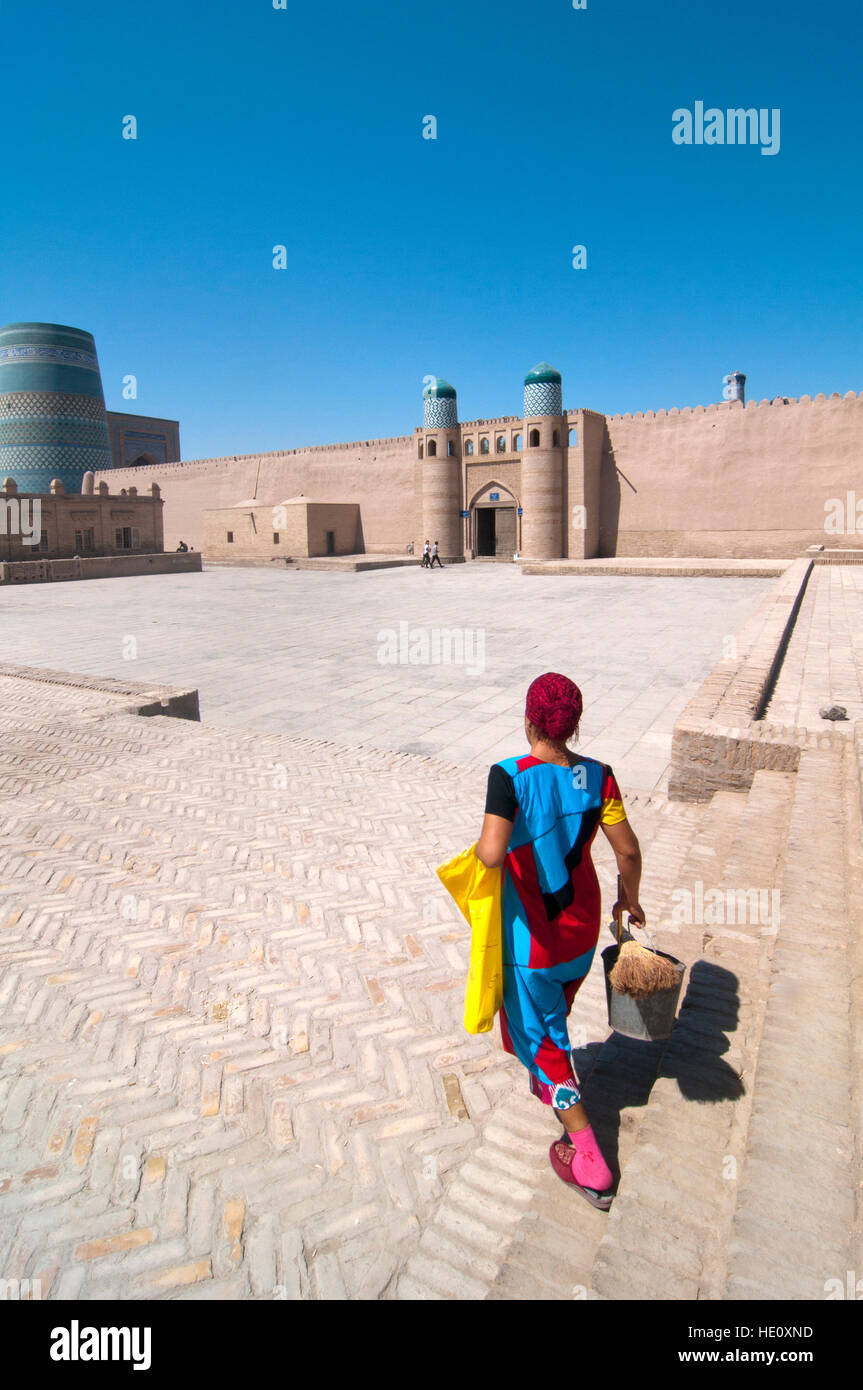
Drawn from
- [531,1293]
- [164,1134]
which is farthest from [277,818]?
[531,1293]

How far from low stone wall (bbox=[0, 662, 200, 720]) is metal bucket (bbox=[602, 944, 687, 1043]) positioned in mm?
5966

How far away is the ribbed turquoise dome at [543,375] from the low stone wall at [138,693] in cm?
2228

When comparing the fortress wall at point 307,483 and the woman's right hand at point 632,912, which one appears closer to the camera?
the woman's right hand at point 632,912

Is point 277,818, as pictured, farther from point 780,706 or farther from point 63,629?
point 63,629

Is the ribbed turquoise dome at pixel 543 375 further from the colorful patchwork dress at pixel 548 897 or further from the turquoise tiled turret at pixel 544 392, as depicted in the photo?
the colorful patchwork dress at pixel 548 897

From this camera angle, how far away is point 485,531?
3072 centimetres

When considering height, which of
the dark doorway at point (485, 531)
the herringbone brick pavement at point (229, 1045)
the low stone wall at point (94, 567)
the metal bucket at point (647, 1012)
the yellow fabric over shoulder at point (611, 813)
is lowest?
the herringbone brick pavement at point (229, 1045)

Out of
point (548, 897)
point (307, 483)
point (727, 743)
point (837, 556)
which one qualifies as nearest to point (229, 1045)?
point (548, 897)

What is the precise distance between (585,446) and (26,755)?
79.3 ft

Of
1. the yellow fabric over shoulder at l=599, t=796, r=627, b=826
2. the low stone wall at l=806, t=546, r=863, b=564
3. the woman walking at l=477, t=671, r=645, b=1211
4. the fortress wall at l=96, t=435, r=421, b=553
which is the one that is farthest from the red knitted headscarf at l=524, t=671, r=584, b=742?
the fortress wall at l=96, t=435, r=421, b=553

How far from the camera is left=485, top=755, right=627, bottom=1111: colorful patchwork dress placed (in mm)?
2182

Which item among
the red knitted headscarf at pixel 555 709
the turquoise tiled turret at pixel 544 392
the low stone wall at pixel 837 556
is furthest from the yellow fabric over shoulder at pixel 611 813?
the turquoise tiled turret at pixel 544 392

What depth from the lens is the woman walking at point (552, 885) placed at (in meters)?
2.15

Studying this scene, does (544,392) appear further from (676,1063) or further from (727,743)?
(676,1063)
